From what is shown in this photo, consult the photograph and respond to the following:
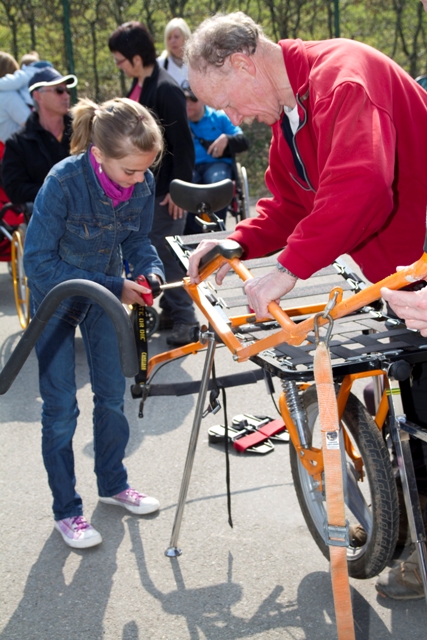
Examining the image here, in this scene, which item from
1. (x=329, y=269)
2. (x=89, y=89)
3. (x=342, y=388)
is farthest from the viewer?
(x=89, y=89)

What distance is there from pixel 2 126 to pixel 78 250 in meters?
3.98

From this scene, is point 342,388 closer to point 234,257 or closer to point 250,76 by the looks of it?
point 234,257

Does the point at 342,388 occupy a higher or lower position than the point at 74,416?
higher

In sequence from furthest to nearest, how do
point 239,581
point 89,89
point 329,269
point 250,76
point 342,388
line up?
point 89,89, point 329,269, point 239,581, point 342,388, point 250,76

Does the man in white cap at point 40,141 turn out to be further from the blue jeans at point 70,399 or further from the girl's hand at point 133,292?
the girl's hand at point 133,292

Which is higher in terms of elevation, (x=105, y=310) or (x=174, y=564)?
(x=105, y=310)

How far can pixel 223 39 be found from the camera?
8.47ft

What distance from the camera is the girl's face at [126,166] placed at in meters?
3.23

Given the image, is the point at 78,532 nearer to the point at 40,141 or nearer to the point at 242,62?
the point at 242,62

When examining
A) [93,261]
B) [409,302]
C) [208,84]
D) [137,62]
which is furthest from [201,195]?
[137,62]

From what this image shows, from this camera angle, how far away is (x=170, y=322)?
6.39 meters

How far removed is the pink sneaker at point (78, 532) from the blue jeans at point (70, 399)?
0.03m

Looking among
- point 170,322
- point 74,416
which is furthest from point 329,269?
point 170,322

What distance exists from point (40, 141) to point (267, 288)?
3576mm
